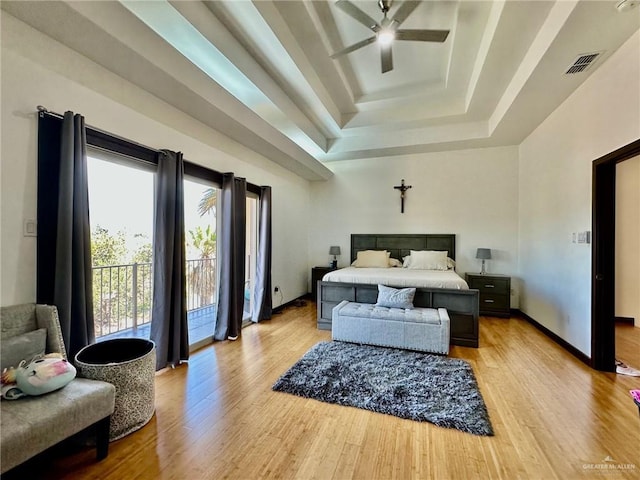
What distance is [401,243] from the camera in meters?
5.46

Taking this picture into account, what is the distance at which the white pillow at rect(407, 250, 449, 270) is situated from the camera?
4805 millimetres

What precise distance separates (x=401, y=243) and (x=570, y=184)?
2.71 m

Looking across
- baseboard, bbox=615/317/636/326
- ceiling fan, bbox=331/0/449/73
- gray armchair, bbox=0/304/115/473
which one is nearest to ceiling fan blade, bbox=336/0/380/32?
ceiling fan, bbox=331/0/449/73

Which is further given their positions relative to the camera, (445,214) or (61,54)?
(445,214)

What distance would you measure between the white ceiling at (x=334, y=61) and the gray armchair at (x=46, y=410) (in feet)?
6.13

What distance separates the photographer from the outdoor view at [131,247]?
108 inches

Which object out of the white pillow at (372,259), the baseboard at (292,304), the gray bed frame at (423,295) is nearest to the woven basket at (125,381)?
the gray bed frame at (423,295)

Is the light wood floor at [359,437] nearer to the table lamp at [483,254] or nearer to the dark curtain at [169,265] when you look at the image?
the dark curtain at [169,265]

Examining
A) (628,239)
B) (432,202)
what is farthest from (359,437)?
(628,239)

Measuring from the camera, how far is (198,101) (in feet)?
8.73

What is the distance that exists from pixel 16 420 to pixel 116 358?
885mm

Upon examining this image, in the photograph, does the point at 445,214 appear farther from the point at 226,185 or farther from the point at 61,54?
the point at 61,54

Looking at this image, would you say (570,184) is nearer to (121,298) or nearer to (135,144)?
(135,144)

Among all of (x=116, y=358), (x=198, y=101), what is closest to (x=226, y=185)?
(x=198, y=101)
